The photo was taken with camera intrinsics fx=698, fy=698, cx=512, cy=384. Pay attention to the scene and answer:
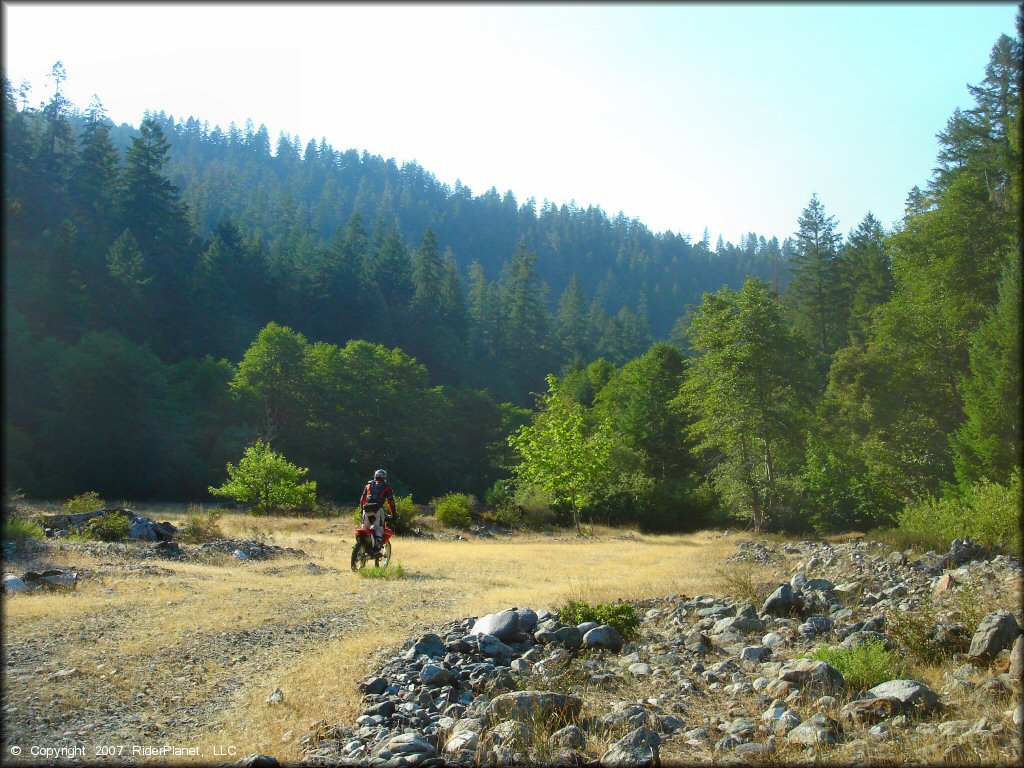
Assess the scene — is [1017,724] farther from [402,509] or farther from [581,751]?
[402,509]

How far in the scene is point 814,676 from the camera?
7266 mm

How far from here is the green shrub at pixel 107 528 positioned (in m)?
17.6

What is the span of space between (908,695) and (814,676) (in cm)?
91

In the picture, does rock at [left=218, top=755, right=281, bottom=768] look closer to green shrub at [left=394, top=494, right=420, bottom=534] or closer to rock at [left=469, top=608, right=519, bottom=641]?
rock at [left=469, top=608, right=519, bottom=641]

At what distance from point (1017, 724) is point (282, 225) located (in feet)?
397

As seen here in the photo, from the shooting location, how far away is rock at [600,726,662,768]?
559 centimetres

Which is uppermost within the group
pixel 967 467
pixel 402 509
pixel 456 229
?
pixel 456 229

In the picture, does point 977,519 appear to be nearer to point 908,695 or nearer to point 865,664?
point 865,664

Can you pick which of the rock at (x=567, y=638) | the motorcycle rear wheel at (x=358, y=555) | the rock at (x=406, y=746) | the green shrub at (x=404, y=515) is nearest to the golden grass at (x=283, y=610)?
the motorcycle rear wheel at (x=358, y=555)

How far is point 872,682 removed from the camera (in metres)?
7.27

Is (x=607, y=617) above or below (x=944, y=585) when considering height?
below

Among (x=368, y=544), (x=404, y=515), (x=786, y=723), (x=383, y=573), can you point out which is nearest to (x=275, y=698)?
(x=786, y=723)

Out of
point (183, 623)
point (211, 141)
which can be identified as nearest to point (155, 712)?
point (183, 623)

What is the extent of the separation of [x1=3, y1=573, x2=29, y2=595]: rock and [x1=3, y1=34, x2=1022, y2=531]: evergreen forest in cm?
208
